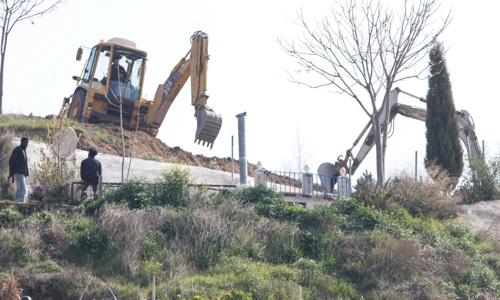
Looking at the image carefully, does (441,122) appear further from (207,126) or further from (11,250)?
(11,250)

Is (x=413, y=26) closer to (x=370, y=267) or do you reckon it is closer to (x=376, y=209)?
(x=376, y=209)

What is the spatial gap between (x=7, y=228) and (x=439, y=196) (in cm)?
1303

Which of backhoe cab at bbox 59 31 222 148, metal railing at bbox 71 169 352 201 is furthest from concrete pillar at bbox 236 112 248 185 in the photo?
backhoe cab at bbox 59 31 222 148

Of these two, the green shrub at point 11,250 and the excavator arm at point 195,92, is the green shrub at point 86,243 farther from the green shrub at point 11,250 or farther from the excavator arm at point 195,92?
the excavator arm at point 195,92

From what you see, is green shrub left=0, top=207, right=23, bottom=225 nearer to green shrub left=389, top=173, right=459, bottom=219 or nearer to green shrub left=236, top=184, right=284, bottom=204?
green shrub left=236, top=184, right=284, bottom=204

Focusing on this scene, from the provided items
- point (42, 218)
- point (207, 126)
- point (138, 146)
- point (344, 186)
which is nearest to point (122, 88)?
point (138, 146)

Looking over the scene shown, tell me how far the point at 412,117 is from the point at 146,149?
10171 millimetres

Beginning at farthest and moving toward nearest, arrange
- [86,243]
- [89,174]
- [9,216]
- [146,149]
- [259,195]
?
[146,149], [259,195], [89,174], [9,216], [86,243]

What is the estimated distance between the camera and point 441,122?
3447cm

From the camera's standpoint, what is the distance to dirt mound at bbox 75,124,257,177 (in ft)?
108

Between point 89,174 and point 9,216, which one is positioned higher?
point 89,174

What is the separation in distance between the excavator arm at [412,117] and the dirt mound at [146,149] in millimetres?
4439

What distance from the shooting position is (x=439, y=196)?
27578 millimetres

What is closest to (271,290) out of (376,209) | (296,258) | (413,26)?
(296,258)
